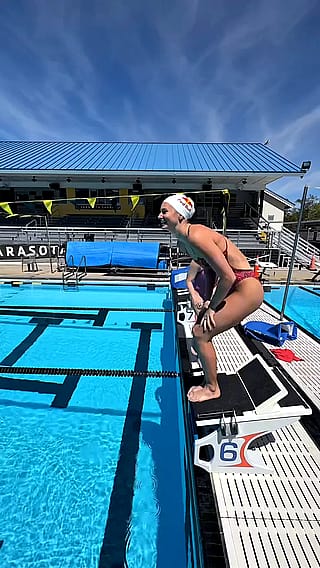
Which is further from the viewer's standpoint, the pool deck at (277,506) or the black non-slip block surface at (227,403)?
the black non-slip block surface at (227,403)

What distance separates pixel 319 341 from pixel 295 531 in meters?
3.38

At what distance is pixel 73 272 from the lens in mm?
12289

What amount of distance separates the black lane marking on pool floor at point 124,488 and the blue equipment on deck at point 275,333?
6.34 feet

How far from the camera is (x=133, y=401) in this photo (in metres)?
4.22

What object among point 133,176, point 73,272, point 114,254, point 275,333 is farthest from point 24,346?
point 133,176

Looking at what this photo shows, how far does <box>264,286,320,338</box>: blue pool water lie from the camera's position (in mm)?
7922

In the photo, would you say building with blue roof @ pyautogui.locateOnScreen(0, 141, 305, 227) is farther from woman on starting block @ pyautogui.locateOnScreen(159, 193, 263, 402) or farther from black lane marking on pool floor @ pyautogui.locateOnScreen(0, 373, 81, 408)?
woman on starting block @ pyautogui.locateOnScreen(159, 193, 263, 402)

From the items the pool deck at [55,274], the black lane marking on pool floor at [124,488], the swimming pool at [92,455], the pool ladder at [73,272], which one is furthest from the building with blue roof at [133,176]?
the black lane marking on pool floor at [124,488]

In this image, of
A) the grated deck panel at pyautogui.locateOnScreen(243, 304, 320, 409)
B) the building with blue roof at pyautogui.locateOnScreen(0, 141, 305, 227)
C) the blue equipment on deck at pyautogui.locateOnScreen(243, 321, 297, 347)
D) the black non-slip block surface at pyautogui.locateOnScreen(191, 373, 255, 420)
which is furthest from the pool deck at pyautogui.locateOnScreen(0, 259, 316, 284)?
the black non-slip block surface at pyautogui.locateOnScreen(191, 373, 255, 420)

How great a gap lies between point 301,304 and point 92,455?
805 cm

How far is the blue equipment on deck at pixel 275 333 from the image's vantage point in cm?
Result: 459

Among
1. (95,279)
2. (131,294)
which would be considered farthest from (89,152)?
(131,294)

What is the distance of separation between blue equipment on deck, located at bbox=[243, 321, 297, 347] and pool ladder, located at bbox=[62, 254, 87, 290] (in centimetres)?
710

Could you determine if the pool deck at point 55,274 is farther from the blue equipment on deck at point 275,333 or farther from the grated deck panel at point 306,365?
the grated deck panel at point 306,365
